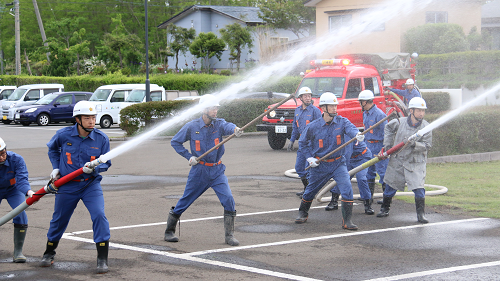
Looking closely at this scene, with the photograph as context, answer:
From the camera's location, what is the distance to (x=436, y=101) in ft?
80.8

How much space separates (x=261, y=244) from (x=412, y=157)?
2.80m

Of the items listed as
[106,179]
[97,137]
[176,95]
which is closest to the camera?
[97,137]

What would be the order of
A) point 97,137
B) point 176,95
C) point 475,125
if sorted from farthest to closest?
point 176,95
point 475,125
point 97,137

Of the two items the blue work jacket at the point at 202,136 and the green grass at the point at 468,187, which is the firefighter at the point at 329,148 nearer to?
the blue work jacket at the point at 202,136

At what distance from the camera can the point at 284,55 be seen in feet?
125

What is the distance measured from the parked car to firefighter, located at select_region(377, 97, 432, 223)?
25466mm

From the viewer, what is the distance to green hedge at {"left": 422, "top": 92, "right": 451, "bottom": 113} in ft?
80.3

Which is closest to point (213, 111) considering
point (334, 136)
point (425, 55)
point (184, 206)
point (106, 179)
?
point (184, 206)

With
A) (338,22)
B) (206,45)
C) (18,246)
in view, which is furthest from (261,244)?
(206,45)

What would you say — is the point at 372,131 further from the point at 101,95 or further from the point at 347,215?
the point at 101,95

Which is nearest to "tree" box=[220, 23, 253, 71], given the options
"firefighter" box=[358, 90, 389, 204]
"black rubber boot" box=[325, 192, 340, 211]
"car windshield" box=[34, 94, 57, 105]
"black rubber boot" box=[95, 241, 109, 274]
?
"car windshield" box=[34, 94, 57, 105]

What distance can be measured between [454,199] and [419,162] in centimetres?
204

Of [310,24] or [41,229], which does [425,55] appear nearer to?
[310,24]

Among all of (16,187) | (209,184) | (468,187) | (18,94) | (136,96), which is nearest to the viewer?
(16,187)
